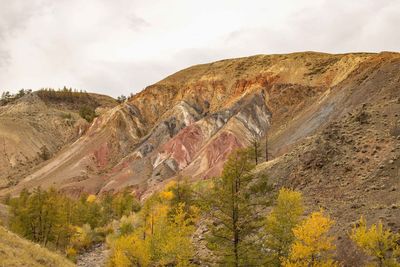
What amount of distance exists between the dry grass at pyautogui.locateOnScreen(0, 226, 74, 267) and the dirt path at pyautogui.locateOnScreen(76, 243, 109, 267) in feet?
81.1

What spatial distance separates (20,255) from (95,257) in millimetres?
36826

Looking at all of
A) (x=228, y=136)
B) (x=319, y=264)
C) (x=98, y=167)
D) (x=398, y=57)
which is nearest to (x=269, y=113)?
(x=228, y=136)

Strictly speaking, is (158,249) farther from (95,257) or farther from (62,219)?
(95,257)

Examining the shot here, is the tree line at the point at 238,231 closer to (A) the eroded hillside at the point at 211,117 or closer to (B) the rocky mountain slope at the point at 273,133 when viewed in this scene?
(B) the rocky mountain slope at the point at 273,133

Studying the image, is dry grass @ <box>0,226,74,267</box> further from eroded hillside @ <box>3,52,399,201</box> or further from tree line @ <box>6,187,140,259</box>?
eroded hillside @ <box>3,52,399,201</box>

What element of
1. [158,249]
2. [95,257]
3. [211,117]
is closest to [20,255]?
[158,249]

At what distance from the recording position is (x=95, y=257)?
62312mm

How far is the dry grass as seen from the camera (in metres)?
25.3

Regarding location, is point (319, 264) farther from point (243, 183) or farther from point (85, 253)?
point (85, 253)

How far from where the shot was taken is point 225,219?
3091 centimetres

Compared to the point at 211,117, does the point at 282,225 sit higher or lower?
lower

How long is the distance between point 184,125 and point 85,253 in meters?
76.3

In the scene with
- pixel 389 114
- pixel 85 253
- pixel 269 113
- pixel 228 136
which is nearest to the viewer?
pixel 389 114

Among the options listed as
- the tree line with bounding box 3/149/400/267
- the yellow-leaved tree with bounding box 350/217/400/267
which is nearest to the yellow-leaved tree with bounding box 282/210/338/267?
the tree line with bounding box 3/149/400/267
